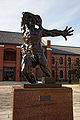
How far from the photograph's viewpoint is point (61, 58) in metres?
31.2

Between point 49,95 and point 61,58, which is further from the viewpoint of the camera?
point 61,58

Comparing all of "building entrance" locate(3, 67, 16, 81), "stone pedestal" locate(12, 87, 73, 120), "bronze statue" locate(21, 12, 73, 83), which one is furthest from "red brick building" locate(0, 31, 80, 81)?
"stone pedestal" locate(12, 87, 73, 120)

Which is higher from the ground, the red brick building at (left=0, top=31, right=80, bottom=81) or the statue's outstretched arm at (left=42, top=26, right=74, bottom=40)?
the statue's outstretched arm at (left=42, top=26, right=74, bottom=40)

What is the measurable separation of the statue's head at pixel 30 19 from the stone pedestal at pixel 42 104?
7.71 ft

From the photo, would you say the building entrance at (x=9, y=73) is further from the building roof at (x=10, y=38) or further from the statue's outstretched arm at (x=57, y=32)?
the statue's outstretched arm at (x=57, y=32)

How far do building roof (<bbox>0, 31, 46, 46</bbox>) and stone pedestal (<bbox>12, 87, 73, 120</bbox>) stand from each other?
851 inches

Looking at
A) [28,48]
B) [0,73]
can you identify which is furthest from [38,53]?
[0,73]

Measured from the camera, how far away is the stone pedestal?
3.56 meters

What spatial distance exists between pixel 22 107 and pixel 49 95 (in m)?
0.82

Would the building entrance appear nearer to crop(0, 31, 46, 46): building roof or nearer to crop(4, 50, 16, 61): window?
crop(4, 50, 16, 61): window

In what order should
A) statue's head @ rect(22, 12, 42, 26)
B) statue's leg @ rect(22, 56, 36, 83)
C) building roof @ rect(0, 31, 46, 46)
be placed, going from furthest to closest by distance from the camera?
1. building roof @ rect(0, 31, 46, 46)
2. statue's head @ rect(22, 12, 42, 26)
3. statue's leg @ rect(22, 56, 36, 83)

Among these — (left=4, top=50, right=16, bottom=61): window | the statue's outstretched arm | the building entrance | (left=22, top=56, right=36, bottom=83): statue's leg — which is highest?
the statue's outstretched arm

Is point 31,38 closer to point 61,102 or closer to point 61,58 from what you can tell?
point 61,102

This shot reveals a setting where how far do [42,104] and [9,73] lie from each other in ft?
70.9
